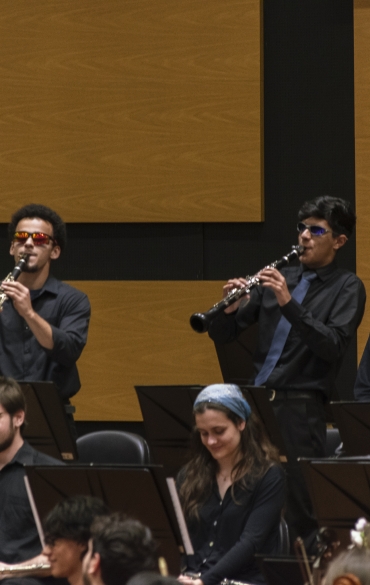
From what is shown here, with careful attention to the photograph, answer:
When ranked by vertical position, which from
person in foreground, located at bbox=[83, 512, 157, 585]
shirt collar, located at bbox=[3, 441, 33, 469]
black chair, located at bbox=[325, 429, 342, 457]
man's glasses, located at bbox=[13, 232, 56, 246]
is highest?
man's glasses, located at bbox=[13, 232, 56, 246]

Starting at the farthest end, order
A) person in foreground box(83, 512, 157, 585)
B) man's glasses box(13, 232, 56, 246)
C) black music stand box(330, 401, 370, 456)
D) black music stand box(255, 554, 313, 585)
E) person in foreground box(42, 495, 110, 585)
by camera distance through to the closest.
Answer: man's glasses box(13, 232, 56, 246), black music stand box(330, 401, 370, 456), black music stand box(255, 554, 313, 585), person in foreground box(42, 495, 110, 585), person in foreground box(83, 512, 157, 585)

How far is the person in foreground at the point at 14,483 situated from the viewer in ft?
10.4

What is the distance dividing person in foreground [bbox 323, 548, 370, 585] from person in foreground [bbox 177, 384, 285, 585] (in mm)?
1516

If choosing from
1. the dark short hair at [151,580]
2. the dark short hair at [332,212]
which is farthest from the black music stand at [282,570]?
the dark short hair at [332,212]

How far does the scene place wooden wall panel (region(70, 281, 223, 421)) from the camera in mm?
5328

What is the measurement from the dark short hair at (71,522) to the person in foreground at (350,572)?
0.89 metres

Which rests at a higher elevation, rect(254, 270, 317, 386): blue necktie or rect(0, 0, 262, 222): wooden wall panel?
rect(0, 0, 262, 222): wooden wall panel

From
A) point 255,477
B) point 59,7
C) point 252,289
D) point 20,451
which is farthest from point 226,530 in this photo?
point 59,7

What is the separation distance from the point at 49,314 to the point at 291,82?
1.87 metres

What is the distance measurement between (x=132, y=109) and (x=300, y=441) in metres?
2.24

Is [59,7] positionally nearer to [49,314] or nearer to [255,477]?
[49,314]

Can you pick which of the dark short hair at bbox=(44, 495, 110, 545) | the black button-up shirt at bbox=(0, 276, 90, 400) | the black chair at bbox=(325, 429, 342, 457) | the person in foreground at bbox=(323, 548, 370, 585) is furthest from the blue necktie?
the person in foreground at bbox=(323, 548, 370, 585)

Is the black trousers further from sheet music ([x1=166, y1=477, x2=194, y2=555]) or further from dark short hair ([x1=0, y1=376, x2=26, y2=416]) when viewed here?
dark short hair ([x1=0, y1=376, x2=26, y2=416])

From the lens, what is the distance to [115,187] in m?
5.46
